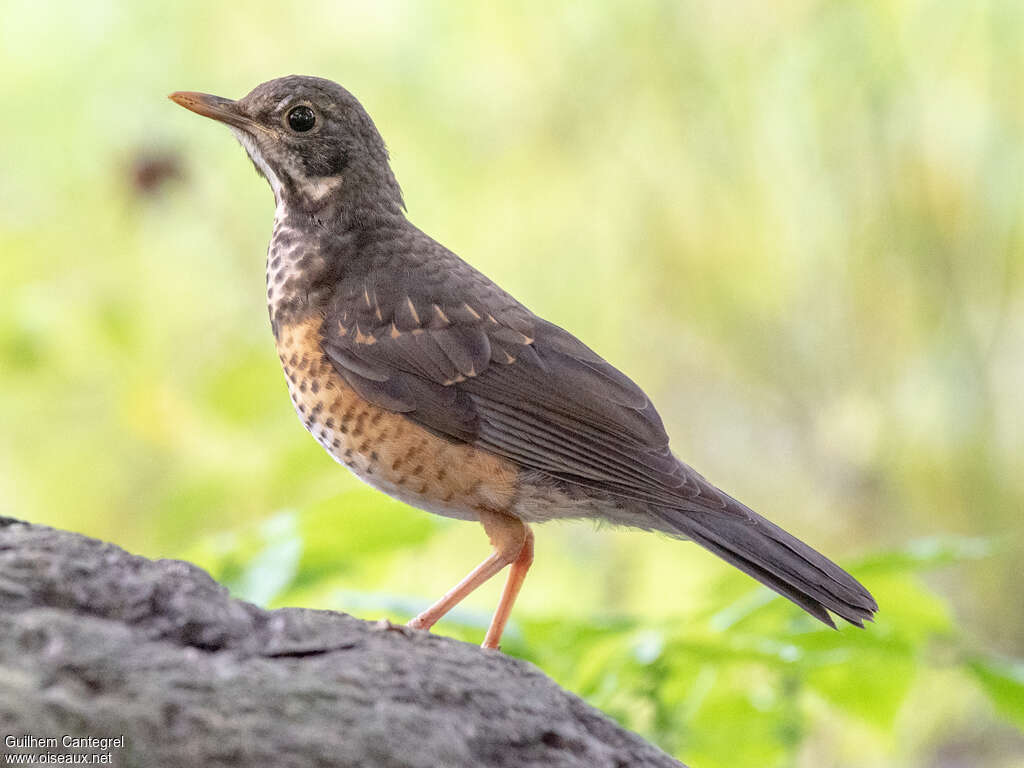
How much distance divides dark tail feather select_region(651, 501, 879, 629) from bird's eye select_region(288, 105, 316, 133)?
1.18 m

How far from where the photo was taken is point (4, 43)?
5.38 meters

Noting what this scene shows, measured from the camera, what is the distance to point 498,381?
7.52 ft

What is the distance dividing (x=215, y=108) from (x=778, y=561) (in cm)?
151

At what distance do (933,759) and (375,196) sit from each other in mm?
4659

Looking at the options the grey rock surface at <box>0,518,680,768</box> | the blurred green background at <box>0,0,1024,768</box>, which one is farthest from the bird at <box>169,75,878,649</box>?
the blurred green background at <box>0,0,1024,768</box>

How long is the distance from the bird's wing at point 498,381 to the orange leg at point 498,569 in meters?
0.16

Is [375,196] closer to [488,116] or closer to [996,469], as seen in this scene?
[488,116]

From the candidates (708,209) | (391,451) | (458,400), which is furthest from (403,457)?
(708,209)

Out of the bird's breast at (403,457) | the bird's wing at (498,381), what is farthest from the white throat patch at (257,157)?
the bird's breast at (403,457)

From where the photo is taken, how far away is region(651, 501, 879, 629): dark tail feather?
1.94 metres

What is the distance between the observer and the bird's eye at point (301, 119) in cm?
255

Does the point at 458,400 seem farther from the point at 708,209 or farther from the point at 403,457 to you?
the point at 708,209

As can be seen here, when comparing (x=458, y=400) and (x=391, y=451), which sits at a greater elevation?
(x=458, y=400)

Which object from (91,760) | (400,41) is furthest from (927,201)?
(91,760)
